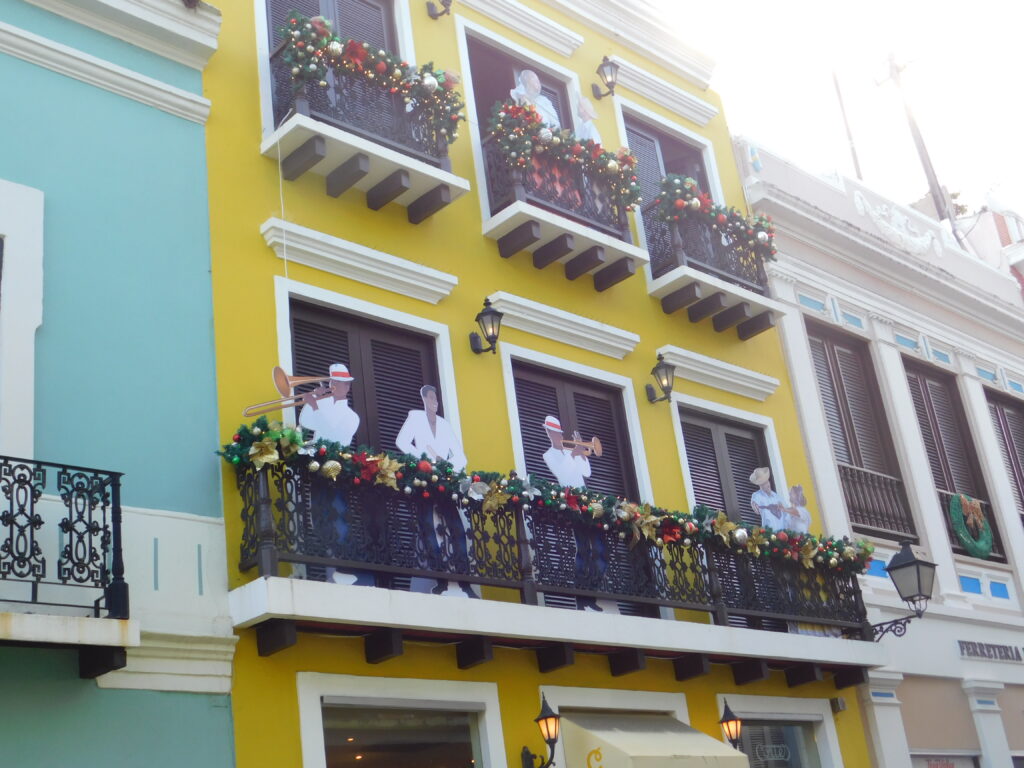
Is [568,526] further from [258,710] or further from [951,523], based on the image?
[951,523]

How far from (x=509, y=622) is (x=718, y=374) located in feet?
15.8

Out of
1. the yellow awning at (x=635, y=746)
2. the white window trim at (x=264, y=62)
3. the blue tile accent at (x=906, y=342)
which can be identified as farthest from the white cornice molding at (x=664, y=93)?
the yellow awning at (x=635, y=746)

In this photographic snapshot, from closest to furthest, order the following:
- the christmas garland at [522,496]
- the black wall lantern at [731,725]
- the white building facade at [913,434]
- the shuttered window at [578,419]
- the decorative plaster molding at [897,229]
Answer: the christmas garland at [522,496] < the black wall lantern at [731,725] < the shuttered window at [578,419] < the white building facade at [913,434] < the decorative plaster molding at [897,229]

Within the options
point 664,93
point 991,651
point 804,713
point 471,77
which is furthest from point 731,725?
point 664,93

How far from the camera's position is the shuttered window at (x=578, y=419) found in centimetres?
1133

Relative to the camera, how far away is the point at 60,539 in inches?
305

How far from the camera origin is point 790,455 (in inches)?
542

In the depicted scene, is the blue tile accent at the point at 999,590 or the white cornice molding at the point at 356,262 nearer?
the white cornice molding at the point at 356,262

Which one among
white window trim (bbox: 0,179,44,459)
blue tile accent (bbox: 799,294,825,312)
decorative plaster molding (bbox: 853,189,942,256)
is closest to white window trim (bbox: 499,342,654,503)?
blue tile accent (bbox: 799,294,825,312)

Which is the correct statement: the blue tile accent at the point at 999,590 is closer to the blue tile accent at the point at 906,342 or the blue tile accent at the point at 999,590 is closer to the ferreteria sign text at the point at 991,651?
the ferreteria sign text at the point at 991,651

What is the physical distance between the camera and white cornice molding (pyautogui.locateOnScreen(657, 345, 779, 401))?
12891 millimetres

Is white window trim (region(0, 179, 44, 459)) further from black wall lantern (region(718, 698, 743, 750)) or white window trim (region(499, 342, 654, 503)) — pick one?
black wall lantern (region(718, 698, 743, 750))

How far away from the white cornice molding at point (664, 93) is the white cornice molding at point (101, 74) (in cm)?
575

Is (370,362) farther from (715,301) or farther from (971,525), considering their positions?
(971,525)
